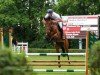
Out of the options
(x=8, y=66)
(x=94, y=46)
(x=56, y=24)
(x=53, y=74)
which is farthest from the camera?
(x=56, y=24)

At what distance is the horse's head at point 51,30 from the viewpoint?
59.1 feet

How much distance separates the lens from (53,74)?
1462cm

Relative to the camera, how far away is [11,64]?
5914mm

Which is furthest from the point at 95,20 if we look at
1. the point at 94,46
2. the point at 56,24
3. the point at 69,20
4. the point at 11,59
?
the point at 11,59

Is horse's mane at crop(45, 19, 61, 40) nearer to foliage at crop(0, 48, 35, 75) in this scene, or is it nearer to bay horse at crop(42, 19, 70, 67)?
bay horse at crop(42, 19, 70, 67)

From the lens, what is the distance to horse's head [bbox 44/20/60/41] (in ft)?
59.1

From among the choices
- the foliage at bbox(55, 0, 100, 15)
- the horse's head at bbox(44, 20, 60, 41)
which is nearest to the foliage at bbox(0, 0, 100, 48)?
the foliage at bbox(55, 0, 100, 15)

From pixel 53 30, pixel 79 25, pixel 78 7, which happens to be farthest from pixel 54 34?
pixel 78 7

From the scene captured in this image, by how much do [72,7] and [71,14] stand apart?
73 cm

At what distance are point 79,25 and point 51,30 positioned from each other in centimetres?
2171

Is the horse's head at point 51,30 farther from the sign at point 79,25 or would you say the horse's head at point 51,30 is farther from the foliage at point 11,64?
the sign at point 79,25

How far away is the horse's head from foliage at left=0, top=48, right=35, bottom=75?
1171cm

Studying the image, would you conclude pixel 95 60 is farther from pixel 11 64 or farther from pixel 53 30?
pixel 53 30

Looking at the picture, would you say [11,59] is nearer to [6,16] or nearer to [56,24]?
[56,24]
